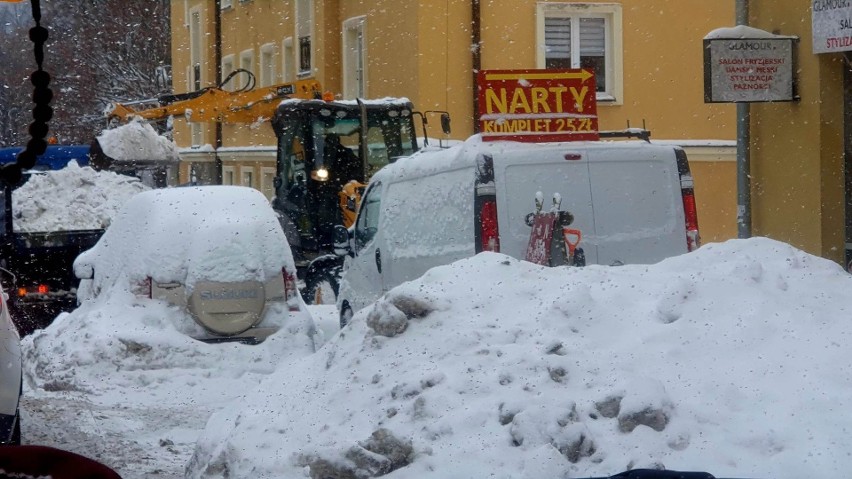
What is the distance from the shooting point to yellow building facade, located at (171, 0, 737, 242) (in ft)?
78.4

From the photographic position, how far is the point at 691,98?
25547 mm

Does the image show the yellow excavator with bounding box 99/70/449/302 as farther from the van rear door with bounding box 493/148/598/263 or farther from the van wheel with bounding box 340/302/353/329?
the van rear door with bounding box 493/148/598/263

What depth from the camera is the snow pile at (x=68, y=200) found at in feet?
52.3

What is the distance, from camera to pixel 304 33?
31.0 meters

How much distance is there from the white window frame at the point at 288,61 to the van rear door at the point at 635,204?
22.9 m

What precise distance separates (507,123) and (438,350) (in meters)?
4.26

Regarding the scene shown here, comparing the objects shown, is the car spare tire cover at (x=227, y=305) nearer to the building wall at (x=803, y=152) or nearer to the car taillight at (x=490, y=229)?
the car taillight at (x=490, y=229)

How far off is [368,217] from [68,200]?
18.4 ft

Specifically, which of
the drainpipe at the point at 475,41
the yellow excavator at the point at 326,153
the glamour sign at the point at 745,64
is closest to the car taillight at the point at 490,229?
the glamour sign at the point at 745,64

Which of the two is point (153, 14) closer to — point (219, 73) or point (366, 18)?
point (219, 73)

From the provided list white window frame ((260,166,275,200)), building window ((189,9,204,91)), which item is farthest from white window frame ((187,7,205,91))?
white window frame ((260,166,275,200))

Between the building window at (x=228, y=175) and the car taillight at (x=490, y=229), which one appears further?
the building window at (x=228, y=175)

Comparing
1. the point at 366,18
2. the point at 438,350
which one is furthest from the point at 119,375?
the point at 366,18

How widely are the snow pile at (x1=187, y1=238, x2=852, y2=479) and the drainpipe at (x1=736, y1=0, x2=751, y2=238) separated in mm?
6569
